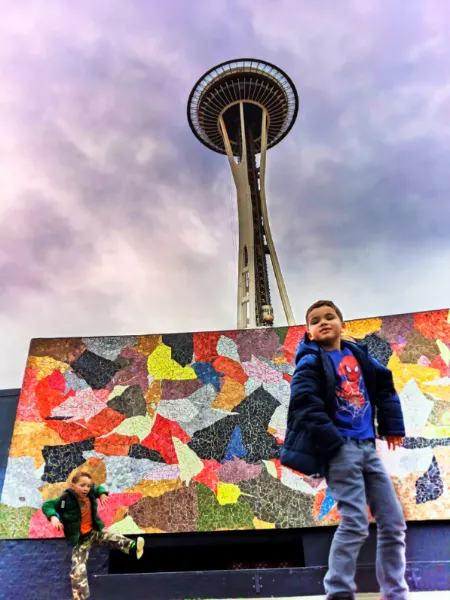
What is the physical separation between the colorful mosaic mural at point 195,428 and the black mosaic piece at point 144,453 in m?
0.02

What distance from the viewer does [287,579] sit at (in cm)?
624

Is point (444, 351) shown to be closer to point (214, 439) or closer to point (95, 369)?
point (214, 439)

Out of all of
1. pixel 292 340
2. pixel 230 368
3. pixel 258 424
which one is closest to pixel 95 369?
pixel 230 368

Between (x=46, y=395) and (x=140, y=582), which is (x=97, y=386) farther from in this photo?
(x=140, y=582)

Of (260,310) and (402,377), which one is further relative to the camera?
(260,310)

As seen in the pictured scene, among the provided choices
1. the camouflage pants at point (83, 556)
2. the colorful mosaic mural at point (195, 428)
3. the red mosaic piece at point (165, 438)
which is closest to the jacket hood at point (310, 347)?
the camouflage pants at point (83, 556)

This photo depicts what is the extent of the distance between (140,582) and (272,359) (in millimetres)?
4517

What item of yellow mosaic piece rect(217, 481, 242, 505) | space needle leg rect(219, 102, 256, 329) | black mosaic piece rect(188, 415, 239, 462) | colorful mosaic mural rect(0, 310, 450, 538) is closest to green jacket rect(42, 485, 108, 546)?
colorful mosaic mural rect(0, 310, 450, 538)

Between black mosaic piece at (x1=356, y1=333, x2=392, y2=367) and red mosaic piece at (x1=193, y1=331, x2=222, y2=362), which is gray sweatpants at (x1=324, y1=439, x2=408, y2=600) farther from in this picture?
red mosaic piece at (x1=193, y1=331, x2=222, y2=362)

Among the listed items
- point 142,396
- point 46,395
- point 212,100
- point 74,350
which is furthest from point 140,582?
point 212,100

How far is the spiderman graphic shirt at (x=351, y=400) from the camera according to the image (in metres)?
2.18

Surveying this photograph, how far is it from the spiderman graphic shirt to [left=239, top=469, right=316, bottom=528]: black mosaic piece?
6.01 metres

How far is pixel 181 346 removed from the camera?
362 inches

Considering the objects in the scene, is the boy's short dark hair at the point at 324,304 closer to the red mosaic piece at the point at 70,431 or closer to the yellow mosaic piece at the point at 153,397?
the yellow mosaic piece at the point at 153,397
